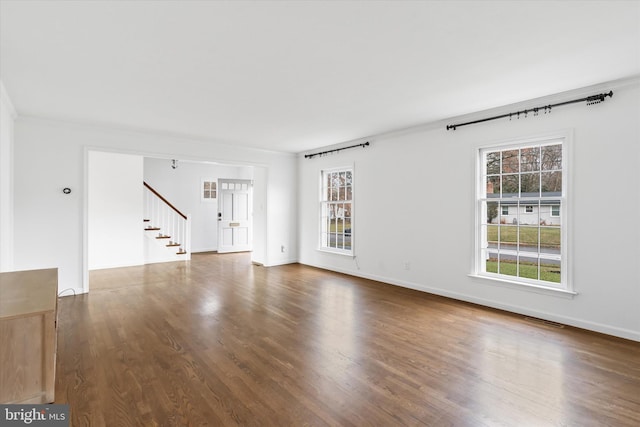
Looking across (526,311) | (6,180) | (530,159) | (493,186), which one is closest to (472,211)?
(493,186)

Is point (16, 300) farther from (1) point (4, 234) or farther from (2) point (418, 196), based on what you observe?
(2) point (418, 196)

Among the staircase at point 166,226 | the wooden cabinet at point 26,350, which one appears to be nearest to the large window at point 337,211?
the staircase at point 166,226

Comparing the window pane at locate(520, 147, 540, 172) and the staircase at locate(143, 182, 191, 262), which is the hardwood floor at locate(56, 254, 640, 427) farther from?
the staircase at locate(143, 182, 191, 262)

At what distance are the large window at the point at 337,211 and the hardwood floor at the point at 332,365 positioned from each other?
6.80ft

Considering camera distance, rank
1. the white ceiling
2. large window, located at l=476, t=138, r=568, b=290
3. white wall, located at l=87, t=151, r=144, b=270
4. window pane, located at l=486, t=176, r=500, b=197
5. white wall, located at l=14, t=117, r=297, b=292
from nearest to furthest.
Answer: the white ceiling
large window, located at l=476, t=138, r=568, b=290
window pane, located at l=486, t=176, r=500, b=197
white wall, located at l=14, t=117, r=297, b=292
white wall, located at l=87, t=151, r=144, b=270

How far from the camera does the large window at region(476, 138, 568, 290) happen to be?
3736mm

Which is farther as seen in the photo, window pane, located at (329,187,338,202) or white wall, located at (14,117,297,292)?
window pane, located at (329,187,338,202)

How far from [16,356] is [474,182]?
478 centimetres

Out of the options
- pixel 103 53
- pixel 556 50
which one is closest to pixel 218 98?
pixel 103 53

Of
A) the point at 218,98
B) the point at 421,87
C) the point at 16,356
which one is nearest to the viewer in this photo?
the point at 16,356

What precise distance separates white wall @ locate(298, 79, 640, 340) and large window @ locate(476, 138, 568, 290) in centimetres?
14

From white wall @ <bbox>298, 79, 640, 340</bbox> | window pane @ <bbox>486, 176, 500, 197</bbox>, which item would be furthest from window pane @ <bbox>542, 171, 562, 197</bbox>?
window pane @ <bbox>486, 176, 500, 197</bbox>

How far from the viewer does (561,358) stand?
279 cm

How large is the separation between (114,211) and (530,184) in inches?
304
